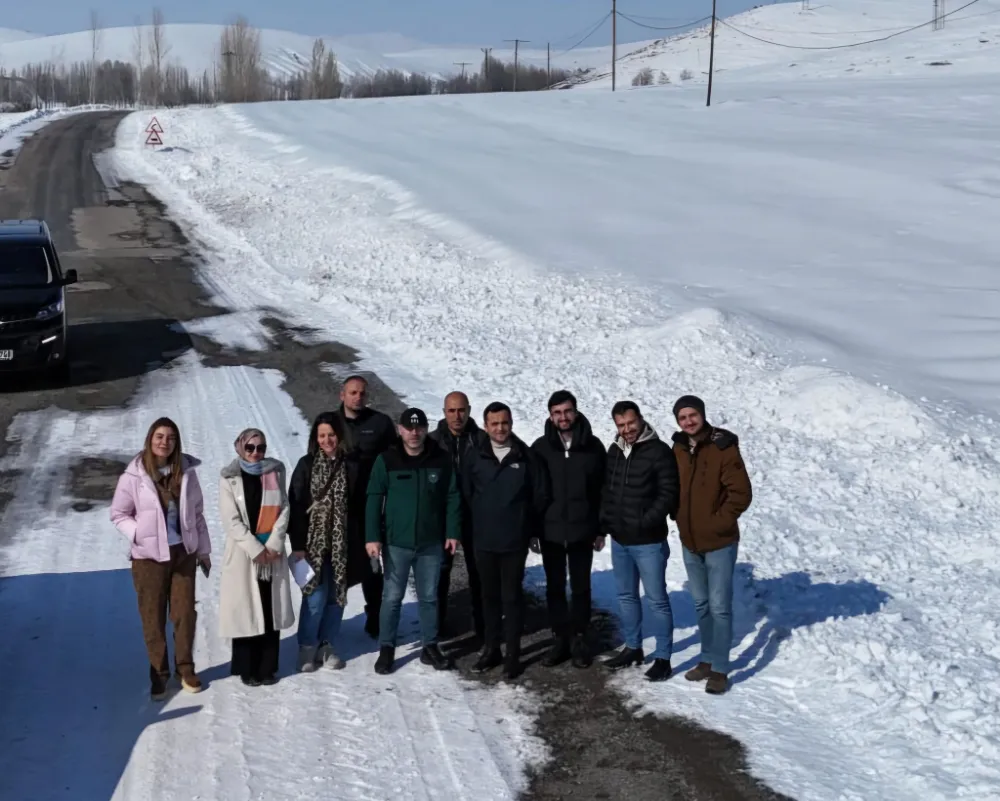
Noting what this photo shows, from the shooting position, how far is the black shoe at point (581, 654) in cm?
741

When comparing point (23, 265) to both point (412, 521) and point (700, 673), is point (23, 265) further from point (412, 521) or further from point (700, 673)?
point (700, 673)

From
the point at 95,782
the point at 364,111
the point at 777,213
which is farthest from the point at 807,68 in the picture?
the point at 95,782

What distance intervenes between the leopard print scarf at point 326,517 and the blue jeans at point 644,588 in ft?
5.79

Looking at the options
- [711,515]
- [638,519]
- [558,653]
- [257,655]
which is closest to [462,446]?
[638,519]

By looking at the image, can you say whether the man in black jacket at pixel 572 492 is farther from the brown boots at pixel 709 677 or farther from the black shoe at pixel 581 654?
the brown boots at pixel 709 677

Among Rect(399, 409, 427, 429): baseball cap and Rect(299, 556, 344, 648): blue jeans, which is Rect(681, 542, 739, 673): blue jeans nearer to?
Rect(399, 409, 427, 429): baseball cap

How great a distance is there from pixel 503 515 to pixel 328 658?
5.00 feet

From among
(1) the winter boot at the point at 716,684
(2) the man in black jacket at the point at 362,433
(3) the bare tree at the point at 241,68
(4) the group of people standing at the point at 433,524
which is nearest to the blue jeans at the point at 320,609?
(4) the group of people standing at the point at 433,524

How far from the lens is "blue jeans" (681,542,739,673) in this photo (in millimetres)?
7008

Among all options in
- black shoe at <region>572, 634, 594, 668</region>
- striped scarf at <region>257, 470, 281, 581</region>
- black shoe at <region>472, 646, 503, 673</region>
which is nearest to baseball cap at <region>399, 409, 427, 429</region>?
striped scarf at <region>257, 470, 281, 581</region>

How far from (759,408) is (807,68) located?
67.6 metres

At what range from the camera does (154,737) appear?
645 centimetres

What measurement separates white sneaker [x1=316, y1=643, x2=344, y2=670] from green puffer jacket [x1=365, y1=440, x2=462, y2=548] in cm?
85

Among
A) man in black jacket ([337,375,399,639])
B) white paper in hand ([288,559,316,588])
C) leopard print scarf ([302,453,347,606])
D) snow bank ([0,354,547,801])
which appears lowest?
snow bank ([0,354,547,801])
